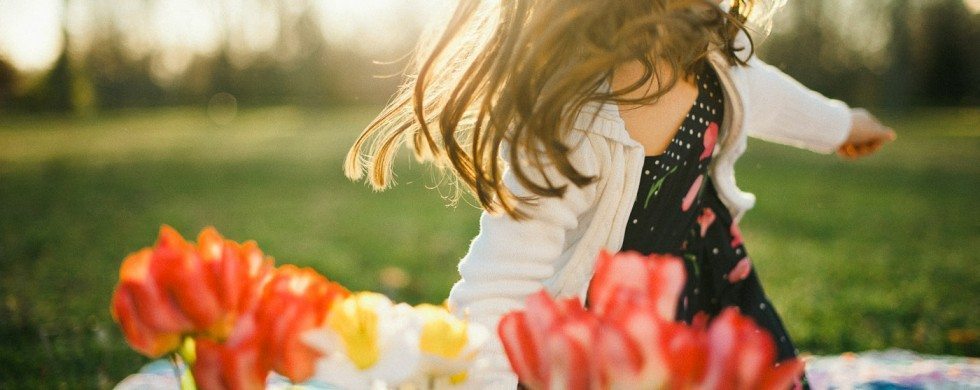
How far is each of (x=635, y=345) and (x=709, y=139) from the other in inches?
45.3

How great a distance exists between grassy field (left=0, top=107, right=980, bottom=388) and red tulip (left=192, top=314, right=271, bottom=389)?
1937 mm

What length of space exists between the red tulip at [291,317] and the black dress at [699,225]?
880 mm

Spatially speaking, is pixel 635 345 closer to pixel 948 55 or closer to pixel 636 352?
pixel 636 352

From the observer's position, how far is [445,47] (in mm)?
1508

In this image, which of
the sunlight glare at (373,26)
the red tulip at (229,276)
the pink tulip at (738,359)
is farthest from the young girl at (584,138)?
the sunlight glare at (373,26)

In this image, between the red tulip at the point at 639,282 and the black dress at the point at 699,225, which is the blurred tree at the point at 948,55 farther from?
the red tulip at the point at 639,282

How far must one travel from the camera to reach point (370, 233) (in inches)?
235

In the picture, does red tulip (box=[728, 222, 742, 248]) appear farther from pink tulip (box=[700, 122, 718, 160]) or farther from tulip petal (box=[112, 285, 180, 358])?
tulip petal (box=[112, 285, 180, 358])

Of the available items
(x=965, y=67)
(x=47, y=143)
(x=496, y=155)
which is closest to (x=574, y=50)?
(x=496, y=155)

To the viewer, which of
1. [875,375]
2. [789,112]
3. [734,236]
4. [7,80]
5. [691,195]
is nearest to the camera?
[691,195]

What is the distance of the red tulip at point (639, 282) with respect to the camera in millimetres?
667

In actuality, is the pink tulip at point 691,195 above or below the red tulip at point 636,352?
above

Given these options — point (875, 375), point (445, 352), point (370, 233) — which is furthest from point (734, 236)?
point (370, 233)

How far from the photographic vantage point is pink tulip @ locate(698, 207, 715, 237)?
172cm
